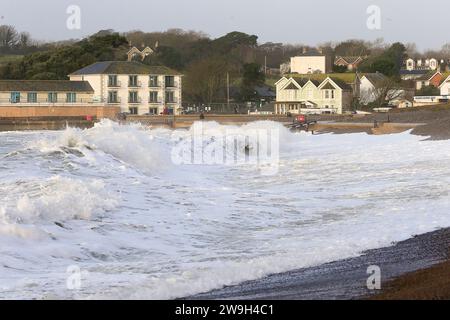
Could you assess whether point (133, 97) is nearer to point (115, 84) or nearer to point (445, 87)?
point (115, 84)

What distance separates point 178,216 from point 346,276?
7.27m

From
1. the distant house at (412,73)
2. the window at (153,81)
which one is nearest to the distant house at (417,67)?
the distant house at (412,73)

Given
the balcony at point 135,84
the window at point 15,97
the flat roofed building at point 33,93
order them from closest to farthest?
the flat roofed building at point 33,93 → the window at point 15,97 → the balcony at point 135,84

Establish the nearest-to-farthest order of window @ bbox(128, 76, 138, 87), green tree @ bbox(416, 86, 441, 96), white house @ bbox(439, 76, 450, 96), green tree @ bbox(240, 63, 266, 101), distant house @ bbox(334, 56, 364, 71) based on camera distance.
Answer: window @ bbox(128, 76, 138, 87) → green tree @ bbox(240, 63, 266, 101) → white house @ bbox(439, 76, 450, 96) → green tree @ bbox(416, 86, 441, 96) → distant house @ bbox(334, 56, 364, 71)

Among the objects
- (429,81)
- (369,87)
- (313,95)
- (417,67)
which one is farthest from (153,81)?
(417,67)

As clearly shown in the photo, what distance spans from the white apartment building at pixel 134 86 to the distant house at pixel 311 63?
116ft

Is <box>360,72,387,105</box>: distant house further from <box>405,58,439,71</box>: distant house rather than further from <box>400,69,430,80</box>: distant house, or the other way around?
<box>405,58,439,71</box>: distant house

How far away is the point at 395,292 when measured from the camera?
1023cm

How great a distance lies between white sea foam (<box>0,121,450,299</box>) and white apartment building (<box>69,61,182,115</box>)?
49.1 meters

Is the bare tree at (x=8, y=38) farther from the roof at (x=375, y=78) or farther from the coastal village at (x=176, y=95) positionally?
the roof at (x=375, y=78)

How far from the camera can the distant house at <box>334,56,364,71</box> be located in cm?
12088

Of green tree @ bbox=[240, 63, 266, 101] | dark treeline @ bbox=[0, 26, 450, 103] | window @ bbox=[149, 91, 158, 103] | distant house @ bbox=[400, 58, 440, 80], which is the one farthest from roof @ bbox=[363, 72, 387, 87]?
window @ bbox=[149, 91, 158, 103]

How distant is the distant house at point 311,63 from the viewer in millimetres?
115938

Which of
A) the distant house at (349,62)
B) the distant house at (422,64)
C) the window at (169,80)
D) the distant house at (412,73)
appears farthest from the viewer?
the distant house at (422,64)
